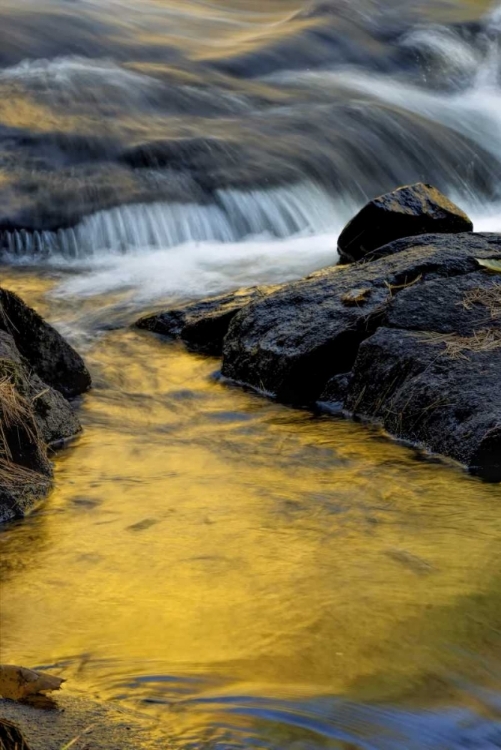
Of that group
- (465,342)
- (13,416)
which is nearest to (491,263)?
(465,342)

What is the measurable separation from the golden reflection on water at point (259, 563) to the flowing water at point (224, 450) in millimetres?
12

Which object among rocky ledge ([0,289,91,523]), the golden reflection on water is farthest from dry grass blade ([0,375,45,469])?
the golden reflection on water

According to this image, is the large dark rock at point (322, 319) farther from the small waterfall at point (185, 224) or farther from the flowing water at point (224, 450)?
the small waterfall at point (185, 224)

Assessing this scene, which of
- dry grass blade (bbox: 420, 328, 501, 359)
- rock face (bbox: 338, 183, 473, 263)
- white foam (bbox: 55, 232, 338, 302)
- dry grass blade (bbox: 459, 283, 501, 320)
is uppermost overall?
rock face (bbox: 338, 183, 473, 263)

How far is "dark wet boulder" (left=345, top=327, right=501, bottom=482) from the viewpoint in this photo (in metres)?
4.90

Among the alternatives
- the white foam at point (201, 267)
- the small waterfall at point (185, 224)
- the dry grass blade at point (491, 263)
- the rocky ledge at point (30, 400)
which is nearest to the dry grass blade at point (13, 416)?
the rocky ledge at point (30, 400)

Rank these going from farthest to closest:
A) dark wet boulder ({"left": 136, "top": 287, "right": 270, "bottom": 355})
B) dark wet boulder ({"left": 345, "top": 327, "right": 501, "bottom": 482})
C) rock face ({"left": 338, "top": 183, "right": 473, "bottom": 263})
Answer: rock face ({"left": 338, "top": 183, "right": 473, "bottom": 263}), dark wet boulder ({"left": 136, "top": 287, "right": 270, "bottom": 355}), dark wet boulder ({"left": 345, "top": 327, "right": 501, "bottom": 482})

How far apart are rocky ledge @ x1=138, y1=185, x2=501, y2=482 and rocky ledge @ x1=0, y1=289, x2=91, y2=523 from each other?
102 cm

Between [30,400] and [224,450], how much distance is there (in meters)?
0.96

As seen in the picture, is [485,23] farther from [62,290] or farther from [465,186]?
[62,290]

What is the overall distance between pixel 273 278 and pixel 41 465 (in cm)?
469

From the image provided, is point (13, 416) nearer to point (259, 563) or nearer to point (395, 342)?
point (259, 563)

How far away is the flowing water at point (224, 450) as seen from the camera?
3.09m

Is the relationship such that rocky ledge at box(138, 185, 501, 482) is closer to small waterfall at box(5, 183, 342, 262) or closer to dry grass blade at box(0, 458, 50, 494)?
dry grass blade at box(0, 458, 50, 494)
